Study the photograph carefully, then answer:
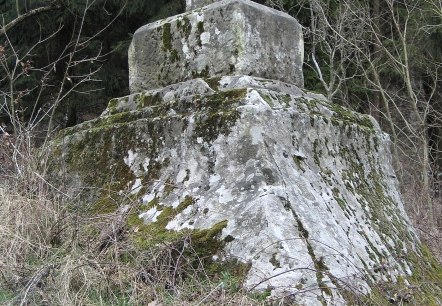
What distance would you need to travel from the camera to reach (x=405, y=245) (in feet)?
11.4

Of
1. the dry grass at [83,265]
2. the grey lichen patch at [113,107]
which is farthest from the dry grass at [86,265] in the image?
the grey lichen patch at [113,107]

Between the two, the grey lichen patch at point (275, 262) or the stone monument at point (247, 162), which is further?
the stone monument at point (247, 162)

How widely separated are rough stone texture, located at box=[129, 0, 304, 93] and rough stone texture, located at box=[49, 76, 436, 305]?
5.9 inches

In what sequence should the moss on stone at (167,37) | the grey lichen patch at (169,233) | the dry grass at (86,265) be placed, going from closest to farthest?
the dry grass at (86,265) → the grey lichen patch at (169,233) → the moss on stone at (167,37)

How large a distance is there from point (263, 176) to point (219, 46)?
0.98 m

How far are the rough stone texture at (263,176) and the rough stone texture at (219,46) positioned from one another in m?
0.15

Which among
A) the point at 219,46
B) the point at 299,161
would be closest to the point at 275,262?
the point at 299,161

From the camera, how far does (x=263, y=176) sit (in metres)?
2.94

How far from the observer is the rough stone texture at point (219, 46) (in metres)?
3.54

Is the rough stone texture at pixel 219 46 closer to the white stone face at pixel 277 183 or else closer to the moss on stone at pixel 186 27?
the moss on stone at pixel 186 27

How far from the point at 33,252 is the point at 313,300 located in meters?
1.43

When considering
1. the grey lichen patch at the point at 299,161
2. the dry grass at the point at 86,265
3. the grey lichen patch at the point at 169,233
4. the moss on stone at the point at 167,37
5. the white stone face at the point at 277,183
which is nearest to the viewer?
the dry grass at the point at 86,265

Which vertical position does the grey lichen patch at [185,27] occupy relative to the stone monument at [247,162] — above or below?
above

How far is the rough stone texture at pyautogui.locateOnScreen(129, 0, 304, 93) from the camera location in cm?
354
